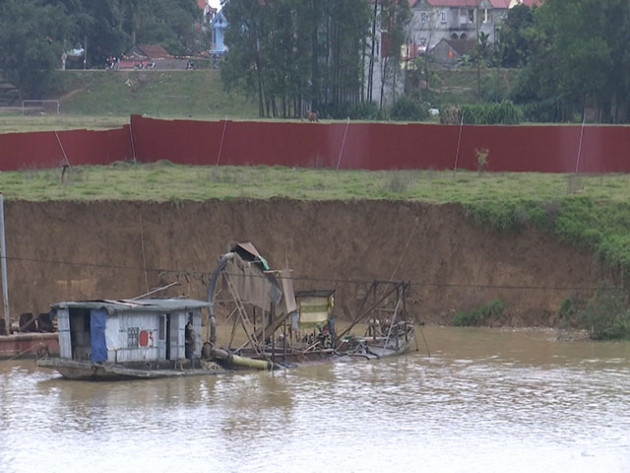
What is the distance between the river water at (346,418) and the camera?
23156 mm

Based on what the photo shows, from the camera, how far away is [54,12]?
94750mm

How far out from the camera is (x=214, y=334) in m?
30.4

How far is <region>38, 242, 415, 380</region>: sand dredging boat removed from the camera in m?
28.8

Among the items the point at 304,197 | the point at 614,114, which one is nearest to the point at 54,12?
the point at 614,114

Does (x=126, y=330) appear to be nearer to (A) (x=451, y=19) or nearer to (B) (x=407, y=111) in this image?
(B) (x=407, y=111)

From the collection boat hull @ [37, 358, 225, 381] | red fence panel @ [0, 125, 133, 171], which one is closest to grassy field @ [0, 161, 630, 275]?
red fence panel @ [0, 125, 133, 171]

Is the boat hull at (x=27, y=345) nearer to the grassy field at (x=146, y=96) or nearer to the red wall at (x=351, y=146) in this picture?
the red wall at (x=351, y=146)

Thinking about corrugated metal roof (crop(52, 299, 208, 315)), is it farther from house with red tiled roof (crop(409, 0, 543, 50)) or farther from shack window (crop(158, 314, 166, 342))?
house with red tiled roof (crop(409, 0, 543, 50))

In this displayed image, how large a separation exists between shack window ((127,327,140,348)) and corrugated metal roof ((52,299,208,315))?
40 cm

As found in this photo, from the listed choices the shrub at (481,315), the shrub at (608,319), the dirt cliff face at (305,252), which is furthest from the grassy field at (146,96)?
the shrub at (608,319)

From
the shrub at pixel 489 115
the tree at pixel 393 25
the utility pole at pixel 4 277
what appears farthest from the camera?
the tree at pixel 393 25

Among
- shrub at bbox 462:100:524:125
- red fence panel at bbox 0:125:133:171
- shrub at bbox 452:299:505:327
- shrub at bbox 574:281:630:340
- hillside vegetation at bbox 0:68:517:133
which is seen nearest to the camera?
shrub at bbox 574:281:630:340

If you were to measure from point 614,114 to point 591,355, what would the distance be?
135 ft

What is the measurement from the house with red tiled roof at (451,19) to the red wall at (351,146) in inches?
2764
